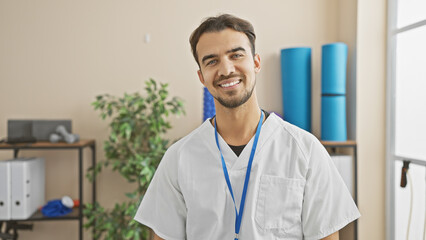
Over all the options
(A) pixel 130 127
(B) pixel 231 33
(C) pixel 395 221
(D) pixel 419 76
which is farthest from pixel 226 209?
(C) pixel 395 221

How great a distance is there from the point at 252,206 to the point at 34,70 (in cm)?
224

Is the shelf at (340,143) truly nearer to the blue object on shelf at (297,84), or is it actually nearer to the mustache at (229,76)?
the blue object on shelf at (297,84)

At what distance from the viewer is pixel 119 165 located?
2613mm

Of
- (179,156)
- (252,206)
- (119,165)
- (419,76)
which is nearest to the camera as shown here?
(252,206)

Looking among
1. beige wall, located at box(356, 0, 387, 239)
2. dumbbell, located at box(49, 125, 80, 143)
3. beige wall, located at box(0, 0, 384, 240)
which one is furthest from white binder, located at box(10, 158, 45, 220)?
beige wall, located at box(356, 0, 387, 239)

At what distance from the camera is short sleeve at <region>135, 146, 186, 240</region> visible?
1369mm

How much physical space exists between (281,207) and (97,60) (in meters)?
2.09

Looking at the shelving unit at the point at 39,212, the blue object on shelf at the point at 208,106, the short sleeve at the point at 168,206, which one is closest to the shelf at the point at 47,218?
the shelving unit at the point at 39,212

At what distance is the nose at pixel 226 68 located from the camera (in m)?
1.22

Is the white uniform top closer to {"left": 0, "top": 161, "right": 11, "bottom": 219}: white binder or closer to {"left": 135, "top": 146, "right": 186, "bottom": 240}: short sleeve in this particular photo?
{"left": 135, "top": 146, "right": 186, "bottom": 240}: short sleeve

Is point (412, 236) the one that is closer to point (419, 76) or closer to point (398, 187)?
point (398, 187)

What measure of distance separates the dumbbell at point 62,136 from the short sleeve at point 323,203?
1.81 meters

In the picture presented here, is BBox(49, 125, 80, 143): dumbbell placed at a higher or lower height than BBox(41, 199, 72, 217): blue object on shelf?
higher

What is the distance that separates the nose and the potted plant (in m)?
Answer: 1.34
